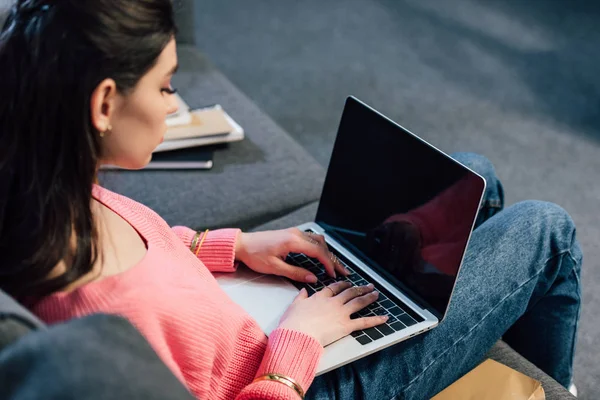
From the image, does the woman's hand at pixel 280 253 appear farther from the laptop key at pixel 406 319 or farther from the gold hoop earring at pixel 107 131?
the gold hoop earring at pixel 107 131

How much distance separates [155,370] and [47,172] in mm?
316

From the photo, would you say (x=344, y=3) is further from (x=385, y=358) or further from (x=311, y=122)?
(x=385, y=358)

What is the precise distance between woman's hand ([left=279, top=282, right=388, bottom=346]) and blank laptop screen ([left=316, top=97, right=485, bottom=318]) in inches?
3.4

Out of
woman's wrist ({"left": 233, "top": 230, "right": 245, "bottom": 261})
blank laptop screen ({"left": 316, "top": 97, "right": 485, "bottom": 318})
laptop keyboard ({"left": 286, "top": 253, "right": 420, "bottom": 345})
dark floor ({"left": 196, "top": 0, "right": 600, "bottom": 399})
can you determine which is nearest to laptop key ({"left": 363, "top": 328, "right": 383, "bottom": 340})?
laptop keyboard ({"left": 286, "top": 253, "right": 420, "bottom": 345})

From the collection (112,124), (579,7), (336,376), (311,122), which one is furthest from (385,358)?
(579,7)

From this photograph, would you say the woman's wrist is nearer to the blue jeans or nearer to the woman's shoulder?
the woman's shoulder

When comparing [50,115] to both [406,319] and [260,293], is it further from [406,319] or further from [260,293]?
[406,319]

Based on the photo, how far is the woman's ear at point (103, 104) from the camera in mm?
766

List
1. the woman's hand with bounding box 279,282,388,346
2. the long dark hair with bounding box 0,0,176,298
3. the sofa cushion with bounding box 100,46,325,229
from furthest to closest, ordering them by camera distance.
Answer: the sofa cushion with bounding box 100,46,325,229 < the woman's hand with bounding box 279,282,388,346 < the long dark hair with bounding box 0,0,176,298

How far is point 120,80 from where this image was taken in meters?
0.78

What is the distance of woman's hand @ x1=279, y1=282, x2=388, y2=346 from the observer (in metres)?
1.01

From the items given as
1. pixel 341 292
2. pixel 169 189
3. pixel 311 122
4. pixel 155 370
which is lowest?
pixel 311 122

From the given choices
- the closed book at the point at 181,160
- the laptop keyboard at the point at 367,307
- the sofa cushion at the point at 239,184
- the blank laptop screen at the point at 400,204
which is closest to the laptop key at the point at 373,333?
the laptop keyboard at the point at 367,307

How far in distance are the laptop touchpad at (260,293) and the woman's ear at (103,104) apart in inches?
16.9
